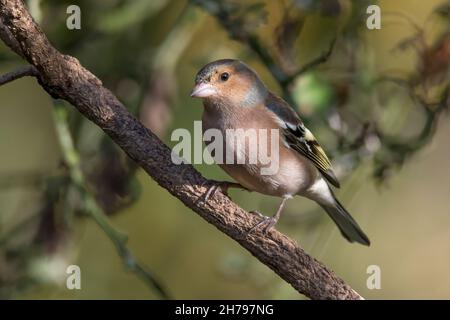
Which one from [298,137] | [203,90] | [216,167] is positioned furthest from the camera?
[216,167]

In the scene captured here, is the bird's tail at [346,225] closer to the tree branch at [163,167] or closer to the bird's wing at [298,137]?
the bird's wing at [298,137]

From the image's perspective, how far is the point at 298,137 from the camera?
4.24 metres

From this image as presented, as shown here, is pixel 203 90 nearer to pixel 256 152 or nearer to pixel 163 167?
pixel 256 152

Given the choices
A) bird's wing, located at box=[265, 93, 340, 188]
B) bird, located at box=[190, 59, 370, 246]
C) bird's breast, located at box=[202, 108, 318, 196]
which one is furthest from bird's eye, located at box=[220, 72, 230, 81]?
bird's wing, located at box=[265, 93, 340, 188]

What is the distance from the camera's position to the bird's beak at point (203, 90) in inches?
153

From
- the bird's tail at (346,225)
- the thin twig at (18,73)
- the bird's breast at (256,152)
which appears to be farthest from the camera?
the bird's tail at (346,225)

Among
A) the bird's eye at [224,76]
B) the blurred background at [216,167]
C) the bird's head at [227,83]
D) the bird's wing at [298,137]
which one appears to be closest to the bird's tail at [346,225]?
the blurred background at [216,167]

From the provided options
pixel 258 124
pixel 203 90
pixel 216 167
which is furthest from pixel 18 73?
pixel 216 167

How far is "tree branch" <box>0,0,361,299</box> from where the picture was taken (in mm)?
2828

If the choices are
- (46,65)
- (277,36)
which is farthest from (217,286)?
(46,65)

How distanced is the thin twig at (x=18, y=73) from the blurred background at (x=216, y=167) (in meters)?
0.93

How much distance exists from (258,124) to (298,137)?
0.27 m

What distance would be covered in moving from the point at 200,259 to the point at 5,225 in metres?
1.37

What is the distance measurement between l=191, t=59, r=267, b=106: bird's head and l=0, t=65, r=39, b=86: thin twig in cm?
115
